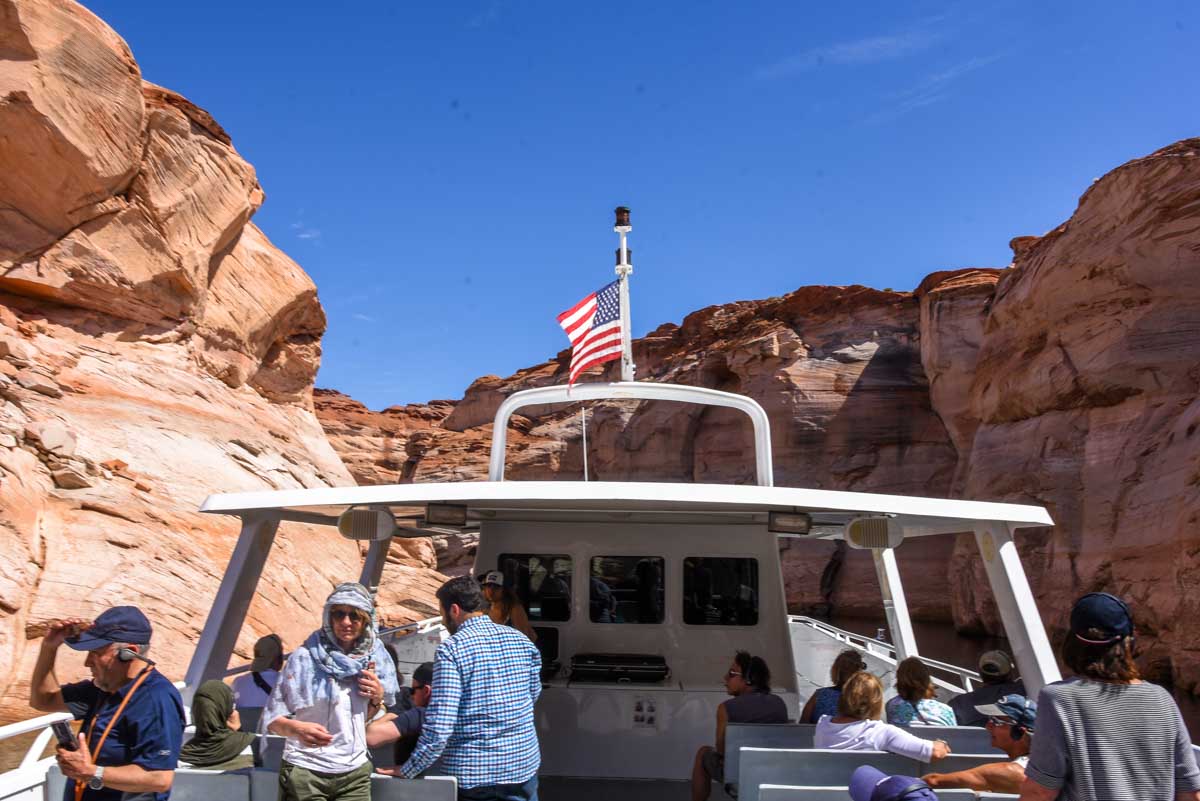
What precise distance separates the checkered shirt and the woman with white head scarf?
0.23 metres

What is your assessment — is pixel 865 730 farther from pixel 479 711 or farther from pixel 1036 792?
pixel 479 711

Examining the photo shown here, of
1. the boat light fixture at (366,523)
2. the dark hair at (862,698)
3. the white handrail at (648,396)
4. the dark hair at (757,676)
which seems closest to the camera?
the dark hair at (862,698)

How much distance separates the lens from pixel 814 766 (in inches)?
147

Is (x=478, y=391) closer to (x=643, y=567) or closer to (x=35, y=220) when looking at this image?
(x=35, y=220)

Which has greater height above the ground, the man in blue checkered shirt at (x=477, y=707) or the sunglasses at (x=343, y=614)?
the sunglasses at (x=343, y=614)

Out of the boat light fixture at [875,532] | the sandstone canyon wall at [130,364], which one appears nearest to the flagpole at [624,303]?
the boat light fixture at [875,532]

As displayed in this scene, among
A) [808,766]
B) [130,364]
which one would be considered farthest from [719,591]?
[130,364]

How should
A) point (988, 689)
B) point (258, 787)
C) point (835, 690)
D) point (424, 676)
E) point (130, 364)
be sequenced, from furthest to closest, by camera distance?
1. point (130, 364)
2. point (988, 689)
3. point (835, 690)
4. point (424, 676)
5. point (258, 787)

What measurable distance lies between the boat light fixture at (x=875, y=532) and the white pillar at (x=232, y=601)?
3739mm

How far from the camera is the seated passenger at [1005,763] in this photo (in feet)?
11.0

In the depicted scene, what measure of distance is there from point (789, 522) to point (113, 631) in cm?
446

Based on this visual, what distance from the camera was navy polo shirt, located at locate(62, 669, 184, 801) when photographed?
3150 mm

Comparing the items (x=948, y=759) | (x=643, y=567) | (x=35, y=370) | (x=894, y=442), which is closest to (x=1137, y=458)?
(x=894, y=442)

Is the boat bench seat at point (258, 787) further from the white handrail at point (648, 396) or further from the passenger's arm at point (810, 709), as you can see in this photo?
the white handrail at point (648, 396)
